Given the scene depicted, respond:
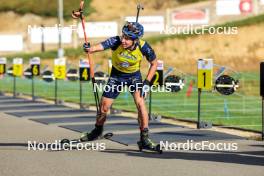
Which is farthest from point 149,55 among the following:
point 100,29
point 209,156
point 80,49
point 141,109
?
point 80,49

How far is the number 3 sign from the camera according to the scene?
50.4 ft

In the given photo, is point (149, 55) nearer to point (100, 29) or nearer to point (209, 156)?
point (209, 156)

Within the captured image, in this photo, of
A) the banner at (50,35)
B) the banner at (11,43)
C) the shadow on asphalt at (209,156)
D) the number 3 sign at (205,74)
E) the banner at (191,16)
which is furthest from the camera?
the banner at (11,43)

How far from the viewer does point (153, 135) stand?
14.2 meters

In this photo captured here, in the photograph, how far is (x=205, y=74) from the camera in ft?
50.9

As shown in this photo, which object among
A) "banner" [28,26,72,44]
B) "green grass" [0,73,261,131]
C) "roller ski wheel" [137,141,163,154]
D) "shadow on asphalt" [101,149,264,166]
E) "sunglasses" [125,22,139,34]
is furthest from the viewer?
"banner" [28,26,72,44]

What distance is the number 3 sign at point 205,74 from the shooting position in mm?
15367

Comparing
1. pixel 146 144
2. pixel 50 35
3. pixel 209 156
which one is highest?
pixel 50 35

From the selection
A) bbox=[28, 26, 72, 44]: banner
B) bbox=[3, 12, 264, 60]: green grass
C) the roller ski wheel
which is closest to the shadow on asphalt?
the roller ski wheel

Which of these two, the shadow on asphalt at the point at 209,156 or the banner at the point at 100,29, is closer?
the shadow on asphalt at the point at 209,156

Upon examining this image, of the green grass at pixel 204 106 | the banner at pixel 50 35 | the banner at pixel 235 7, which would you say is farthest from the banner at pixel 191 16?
A: the green grass at pixel 204 106

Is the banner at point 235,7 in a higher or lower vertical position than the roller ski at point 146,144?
higher

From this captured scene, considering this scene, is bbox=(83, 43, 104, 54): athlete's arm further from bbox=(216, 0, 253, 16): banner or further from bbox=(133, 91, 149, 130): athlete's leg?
bbox=(216, 0, 253, 16): banner

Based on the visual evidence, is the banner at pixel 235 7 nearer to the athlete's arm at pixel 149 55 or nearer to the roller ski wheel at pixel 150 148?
the athlete's arm at pixel 149 55
